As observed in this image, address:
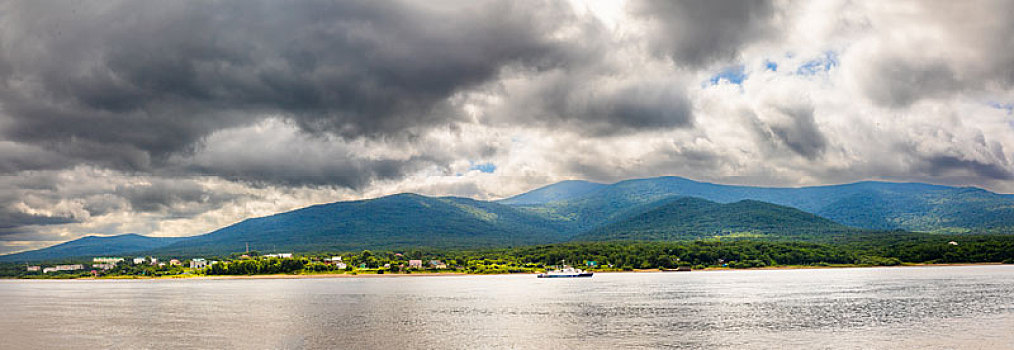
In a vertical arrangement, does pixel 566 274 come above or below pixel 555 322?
below

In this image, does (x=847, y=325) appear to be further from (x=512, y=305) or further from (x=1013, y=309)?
(x=512, y=305)

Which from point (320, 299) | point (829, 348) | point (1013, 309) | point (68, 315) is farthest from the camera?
point (320, 299)

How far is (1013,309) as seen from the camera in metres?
70.5

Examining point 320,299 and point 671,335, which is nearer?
point 671,335

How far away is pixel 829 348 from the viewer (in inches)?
1881

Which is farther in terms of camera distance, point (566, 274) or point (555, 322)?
point (566, 274)

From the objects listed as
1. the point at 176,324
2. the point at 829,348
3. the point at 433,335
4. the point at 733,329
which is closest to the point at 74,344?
the point at 176,324

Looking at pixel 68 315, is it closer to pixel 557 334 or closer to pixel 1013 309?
pixel 557 334

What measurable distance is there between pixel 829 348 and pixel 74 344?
60.6 meters

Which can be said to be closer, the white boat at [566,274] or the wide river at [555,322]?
the wide river at [555,322]

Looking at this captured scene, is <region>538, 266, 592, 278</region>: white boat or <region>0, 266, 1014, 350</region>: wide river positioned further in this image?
<region>538, 266, 592, 278</region>: white boat

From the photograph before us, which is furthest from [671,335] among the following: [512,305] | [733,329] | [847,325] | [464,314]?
[512,305]

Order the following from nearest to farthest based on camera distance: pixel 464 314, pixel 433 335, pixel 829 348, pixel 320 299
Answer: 1. pixel 829 348
2. pixel 433 335
3. pixel 464 314
4. pixel 320 299

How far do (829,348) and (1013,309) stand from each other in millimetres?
37781
